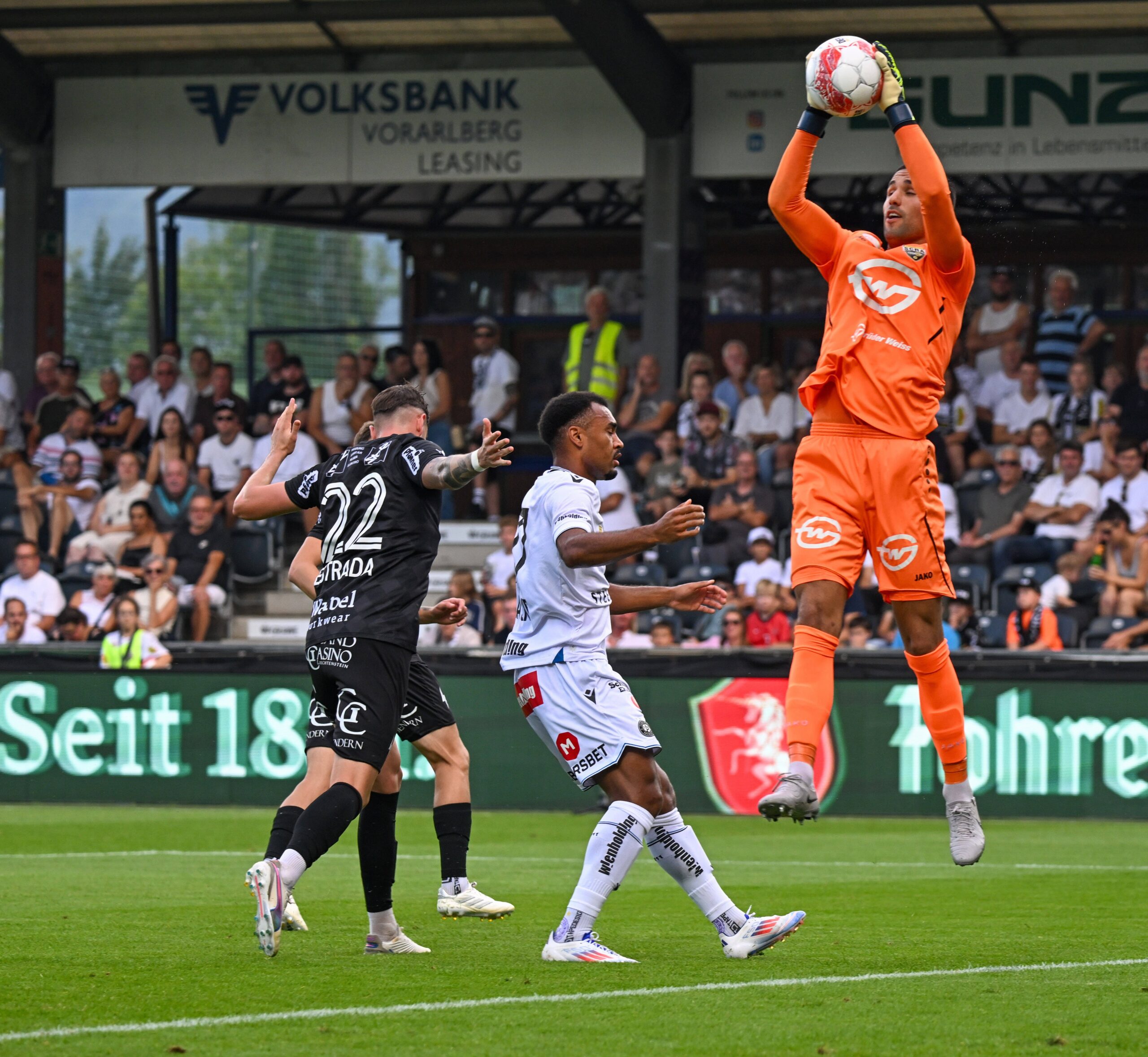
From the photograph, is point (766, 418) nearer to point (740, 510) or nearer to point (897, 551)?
point (740, 510)

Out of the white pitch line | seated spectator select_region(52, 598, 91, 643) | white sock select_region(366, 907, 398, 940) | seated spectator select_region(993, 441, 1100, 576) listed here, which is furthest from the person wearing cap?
the white pitch line

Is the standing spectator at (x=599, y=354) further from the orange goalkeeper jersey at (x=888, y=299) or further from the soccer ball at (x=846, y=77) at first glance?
the soccer ball at (x=846, y=77)

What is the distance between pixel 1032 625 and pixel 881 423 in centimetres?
1004

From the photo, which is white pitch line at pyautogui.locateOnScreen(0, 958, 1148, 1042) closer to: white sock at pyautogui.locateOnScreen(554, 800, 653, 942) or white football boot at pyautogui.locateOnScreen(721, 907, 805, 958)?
white football boot at pyautogui.locateOnScreen(721, 907, 805, 958)

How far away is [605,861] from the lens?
6.90 m

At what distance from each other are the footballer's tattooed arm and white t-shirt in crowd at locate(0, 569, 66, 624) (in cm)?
1321

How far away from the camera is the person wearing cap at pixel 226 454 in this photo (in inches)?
878

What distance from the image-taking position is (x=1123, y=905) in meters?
9.35

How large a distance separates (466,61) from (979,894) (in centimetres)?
1542

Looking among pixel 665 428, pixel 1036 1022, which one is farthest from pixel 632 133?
pixel 1036 1022

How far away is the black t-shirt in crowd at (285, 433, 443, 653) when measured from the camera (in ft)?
23.3

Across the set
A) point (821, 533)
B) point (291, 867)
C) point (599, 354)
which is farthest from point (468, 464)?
point (599, 354)

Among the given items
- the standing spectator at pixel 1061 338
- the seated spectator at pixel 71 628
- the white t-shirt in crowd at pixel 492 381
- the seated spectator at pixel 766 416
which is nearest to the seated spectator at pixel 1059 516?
the standing spectator at pixel 1061 338

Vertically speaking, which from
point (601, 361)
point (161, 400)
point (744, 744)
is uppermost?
point (601, 361)
